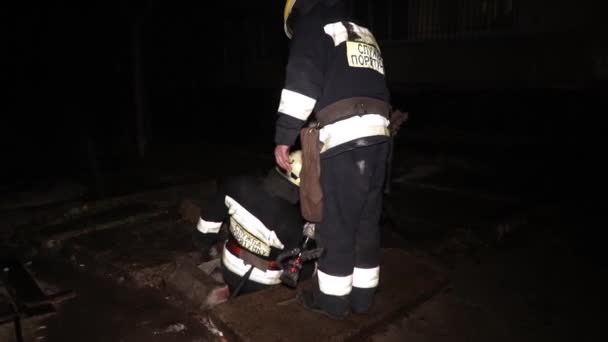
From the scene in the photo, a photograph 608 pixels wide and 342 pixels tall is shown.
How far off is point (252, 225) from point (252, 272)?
372mm

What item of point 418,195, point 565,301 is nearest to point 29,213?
point 418,195

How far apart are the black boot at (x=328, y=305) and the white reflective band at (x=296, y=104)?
3.45ft

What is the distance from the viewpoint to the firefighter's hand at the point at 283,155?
2.35 meters

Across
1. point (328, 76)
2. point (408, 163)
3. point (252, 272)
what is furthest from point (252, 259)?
point (408, 163)

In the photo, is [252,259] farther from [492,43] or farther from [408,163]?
[492,43]

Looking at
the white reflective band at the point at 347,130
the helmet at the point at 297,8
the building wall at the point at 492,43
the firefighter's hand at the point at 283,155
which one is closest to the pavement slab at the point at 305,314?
the firefighter's hand at the point at 283,155

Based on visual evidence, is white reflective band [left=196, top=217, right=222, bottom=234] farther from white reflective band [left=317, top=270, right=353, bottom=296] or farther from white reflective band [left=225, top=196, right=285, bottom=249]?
white reflective band [left=317, top=270, right=353, bottom=296]

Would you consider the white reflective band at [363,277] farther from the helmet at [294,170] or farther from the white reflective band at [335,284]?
the helmet at [294,170]

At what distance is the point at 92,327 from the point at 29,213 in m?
2.61

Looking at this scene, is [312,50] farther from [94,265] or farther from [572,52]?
[572,52]

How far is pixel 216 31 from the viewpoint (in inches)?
532

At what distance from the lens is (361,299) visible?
8.46 ft

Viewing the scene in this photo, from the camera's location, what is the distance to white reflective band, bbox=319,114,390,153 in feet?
7.58

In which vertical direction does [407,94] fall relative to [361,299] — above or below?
above
